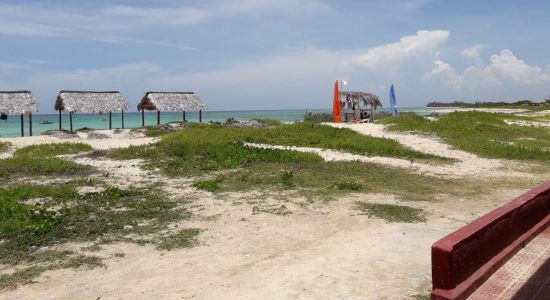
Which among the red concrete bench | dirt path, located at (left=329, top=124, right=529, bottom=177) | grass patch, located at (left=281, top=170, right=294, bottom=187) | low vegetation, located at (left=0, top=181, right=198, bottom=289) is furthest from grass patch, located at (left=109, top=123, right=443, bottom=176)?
the red concrete bench

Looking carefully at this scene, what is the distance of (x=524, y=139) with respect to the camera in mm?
23500

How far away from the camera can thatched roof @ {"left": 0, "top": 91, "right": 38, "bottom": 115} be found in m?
26.7

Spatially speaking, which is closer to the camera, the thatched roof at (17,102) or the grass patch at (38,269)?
the grass patch at (38,269)

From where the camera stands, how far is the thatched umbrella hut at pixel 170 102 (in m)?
34.3

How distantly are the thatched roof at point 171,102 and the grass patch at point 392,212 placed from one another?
26793 millimetres

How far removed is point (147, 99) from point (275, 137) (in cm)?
1592

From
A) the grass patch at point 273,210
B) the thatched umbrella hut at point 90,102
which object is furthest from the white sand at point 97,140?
the grass patch at point 273,210

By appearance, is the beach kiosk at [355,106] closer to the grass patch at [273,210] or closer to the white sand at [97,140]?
the white sand at [97,140]

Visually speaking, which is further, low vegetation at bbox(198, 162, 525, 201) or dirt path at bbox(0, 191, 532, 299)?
low vegetation at bbox(198, 162, 525, 201)

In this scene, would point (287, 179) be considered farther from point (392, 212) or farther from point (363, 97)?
point (363, 97)

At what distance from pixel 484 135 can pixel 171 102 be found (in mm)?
22472

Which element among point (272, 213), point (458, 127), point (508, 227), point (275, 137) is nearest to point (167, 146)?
point (275, 137)

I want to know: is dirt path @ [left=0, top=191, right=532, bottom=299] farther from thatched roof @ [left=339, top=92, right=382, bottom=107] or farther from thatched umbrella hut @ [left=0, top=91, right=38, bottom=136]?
thatched roof @ [left=339, top=92, right=382, bottom=107]

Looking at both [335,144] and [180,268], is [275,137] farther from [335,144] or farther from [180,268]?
[180,268]
